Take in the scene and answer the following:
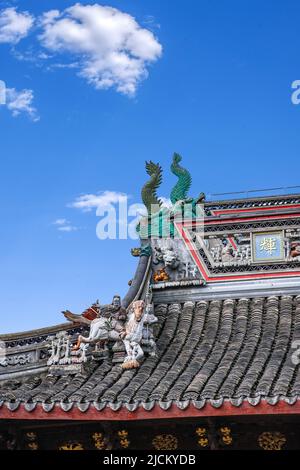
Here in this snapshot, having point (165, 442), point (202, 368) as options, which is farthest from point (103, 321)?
point (165, 442)

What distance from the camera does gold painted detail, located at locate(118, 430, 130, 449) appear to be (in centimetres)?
1331

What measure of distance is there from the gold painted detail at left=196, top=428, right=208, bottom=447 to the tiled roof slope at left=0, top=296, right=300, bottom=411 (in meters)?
0.70

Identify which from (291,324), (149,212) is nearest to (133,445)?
(291,324)

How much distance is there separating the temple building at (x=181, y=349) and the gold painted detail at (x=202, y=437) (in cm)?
2

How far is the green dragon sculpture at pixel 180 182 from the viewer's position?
1807 centimetres

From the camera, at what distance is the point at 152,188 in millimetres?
18172

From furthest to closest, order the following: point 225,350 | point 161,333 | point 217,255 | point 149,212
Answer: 1. point 149,212
2. point 217,255
3. point 161,333
4. point 225,350

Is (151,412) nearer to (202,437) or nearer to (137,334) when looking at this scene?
(202,437)

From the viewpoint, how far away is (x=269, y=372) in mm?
13039

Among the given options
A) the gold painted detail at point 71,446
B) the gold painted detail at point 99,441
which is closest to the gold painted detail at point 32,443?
the gold painted detail at point 71,446

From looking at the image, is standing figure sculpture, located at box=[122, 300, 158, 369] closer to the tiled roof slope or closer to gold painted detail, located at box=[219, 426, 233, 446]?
the tiled roof slope

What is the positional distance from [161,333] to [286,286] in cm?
246

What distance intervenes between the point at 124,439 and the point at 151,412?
4.35 feet

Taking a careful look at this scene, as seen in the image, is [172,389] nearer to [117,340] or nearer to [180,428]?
[180,428]
